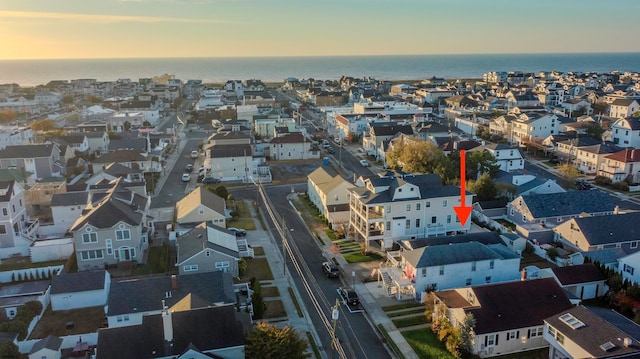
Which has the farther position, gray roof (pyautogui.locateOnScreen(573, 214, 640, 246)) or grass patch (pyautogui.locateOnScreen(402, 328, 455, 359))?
gray roof (pyautogui.locateOnScreen(573, 214, 640, 246))

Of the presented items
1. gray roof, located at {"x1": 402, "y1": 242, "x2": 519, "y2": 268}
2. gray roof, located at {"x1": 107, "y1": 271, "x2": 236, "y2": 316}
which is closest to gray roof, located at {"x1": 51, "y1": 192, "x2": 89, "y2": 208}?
gray roof, located at {"x1": 107, "y1": 271, "x2": 236, "y2": 316}

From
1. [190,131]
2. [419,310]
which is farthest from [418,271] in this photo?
[190,131]

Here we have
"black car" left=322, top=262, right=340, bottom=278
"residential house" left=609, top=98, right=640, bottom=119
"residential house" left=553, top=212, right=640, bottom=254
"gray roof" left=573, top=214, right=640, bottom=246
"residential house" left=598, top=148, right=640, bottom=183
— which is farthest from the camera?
"residential house" left=609, top=98, right=640, bottom=119

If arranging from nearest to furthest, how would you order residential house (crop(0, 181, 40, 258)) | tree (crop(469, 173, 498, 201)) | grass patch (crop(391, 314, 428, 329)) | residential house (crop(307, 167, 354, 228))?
grass patch (crop(391, 314, 428, 329))
residential house (crop(0, 181, 40, 258))
residential house (crop(307, 167, 354, 228))
tree (crop(469, 173, 498, 201))

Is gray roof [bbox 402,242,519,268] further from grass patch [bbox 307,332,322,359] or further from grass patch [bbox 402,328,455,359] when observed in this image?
grass patch [bbox 307,332,322,359]

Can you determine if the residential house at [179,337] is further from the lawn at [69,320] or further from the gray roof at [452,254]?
the gray roof at [452,254]

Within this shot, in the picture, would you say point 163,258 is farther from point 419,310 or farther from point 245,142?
point 245,142

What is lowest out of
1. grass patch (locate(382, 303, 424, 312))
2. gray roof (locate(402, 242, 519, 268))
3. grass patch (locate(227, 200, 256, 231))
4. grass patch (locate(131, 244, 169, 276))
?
grass patch (locate(382, 303, 424, 312))

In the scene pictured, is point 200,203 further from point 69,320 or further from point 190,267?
point 69,320

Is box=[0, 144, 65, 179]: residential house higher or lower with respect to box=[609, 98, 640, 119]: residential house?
lower
